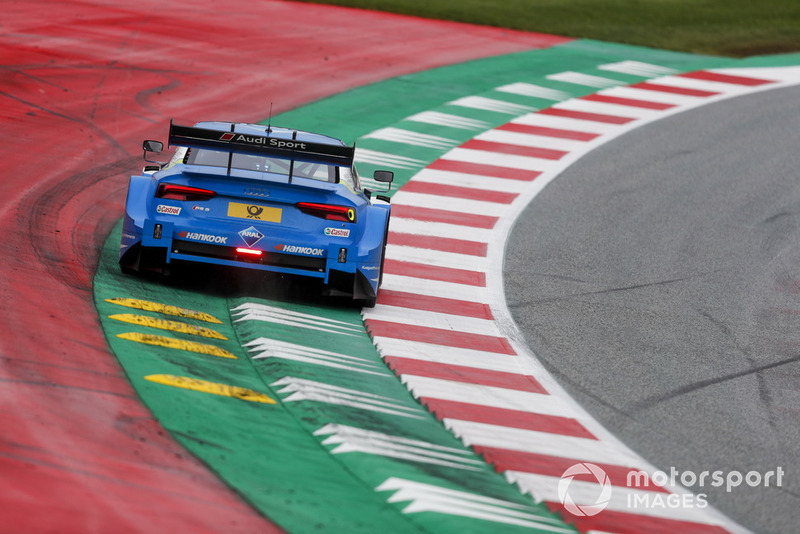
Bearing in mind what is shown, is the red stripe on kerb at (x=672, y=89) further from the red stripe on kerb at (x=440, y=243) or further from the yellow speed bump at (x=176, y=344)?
the yellow speed bump at (x=176, y=344)

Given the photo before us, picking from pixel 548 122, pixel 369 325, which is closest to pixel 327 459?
pixel 369 325

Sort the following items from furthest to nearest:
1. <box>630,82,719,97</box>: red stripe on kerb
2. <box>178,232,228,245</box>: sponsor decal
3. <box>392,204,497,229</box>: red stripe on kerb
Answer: <box>630,82,719,97</box>: red stripe on kerb
<box>392,204,497,229</box>: red stripe on kerb
<box>178,232,228,245</box>: sponsor decal

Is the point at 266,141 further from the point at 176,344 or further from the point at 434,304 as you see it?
the point at 434,304

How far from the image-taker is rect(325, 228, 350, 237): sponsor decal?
9.52m

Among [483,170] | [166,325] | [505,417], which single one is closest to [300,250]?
[166,325]

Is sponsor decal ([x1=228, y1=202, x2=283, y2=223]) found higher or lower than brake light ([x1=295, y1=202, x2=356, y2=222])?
lower

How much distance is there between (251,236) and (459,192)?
6.71 metres

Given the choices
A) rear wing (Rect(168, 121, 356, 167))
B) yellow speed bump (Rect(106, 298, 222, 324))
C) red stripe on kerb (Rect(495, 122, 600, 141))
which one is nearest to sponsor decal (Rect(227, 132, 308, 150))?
rear wing (Rect(168, 121, 356, 167))

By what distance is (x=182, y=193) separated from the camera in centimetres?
941

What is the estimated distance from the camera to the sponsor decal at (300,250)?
942 centimetres

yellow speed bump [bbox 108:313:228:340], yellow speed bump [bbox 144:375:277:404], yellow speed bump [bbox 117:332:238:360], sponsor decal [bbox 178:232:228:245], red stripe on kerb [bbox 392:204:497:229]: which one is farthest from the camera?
red stripe on kerb [bbox 392:204:497:229]

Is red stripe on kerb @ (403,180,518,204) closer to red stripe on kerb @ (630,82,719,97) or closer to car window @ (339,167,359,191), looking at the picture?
car window @ (339,167,359,191)

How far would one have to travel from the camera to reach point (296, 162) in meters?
10.2

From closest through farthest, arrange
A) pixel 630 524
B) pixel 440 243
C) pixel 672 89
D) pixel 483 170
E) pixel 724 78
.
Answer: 1. pixel 630 524
2. pixel 440 243
3. pixel 483 170
4. pixel 672 89
5. pixel 724 78
